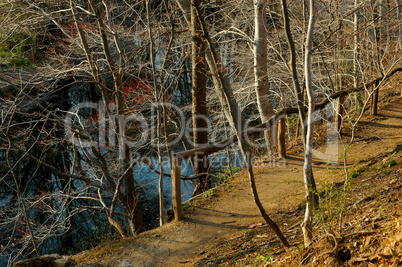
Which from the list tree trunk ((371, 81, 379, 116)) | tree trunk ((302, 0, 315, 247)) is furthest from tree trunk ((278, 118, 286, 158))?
tree trunk ((302, 0, 315, 247))

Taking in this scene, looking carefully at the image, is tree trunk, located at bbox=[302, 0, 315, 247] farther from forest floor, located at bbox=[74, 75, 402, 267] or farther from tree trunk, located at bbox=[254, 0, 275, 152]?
tree trunk, located at bbox=[254, 0, 275, 152]

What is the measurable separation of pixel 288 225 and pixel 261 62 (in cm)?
527

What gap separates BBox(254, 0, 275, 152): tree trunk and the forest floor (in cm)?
155

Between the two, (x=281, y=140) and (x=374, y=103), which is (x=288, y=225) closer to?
(x=281, y=140)

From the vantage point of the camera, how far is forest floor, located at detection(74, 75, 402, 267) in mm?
3186

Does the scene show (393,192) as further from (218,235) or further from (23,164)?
(23,164)

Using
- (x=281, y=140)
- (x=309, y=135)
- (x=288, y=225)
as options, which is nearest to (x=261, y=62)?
(x=281, y=140)

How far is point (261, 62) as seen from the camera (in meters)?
9.38

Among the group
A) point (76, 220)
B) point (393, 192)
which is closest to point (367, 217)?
point (393, 192)

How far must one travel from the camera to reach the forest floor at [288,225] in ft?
10.5

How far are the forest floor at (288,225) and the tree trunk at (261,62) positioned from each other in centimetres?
155

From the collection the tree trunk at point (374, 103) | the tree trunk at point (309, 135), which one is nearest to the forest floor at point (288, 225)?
the tree trunk at point (309, 135)

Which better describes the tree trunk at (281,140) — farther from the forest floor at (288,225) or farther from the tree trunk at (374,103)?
the tree trunk at (374,103)

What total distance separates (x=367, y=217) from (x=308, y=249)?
3.21ft
